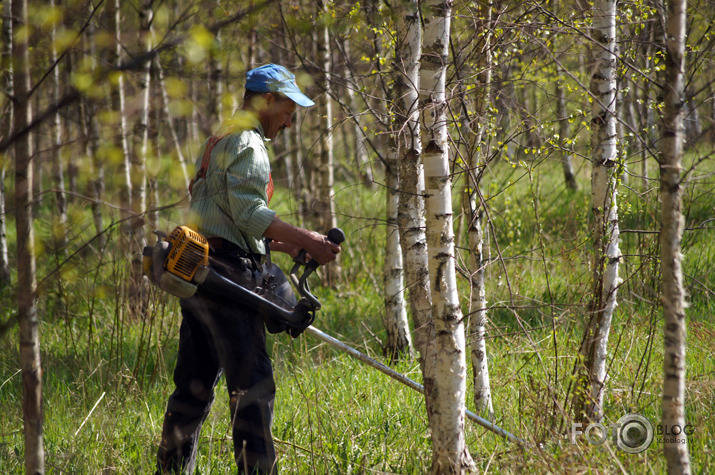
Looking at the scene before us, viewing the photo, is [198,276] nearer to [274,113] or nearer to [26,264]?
[26,264]

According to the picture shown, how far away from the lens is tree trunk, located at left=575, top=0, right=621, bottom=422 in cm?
292

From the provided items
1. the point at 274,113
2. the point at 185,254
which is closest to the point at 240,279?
the point at 185,254

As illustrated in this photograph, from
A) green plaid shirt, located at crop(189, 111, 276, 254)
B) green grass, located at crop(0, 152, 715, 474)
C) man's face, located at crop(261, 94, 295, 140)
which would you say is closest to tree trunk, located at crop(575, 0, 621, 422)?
green grass, located at crop(0, 152, 715, 474)

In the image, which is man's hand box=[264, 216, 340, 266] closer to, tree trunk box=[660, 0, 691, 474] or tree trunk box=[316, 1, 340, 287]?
tree trunk box=[660, 0, 691, 474]

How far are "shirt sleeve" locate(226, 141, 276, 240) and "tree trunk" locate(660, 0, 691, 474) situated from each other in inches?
60.3

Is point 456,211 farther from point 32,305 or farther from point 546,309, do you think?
point 32,305

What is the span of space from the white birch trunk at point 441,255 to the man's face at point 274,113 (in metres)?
0.80

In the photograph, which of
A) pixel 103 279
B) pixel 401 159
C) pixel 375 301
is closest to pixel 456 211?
pixel 375 301

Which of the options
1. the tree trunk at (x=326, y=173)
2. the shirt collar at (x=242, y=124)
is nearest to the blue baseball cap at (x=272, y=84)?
the shirt collar at (x=242, y=124)

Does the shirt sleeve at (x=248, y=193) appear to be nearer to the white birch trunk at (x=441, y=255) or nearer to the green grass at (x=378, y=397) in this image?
the green grass at (x=378, y=397)

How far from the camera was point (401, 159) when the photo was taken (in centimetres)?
275

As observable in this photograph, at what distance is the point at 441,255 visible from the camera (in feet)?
7.99

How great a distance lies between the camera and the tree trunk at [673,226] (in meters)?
1.92

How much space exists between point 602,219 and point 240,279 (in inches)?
71.6
